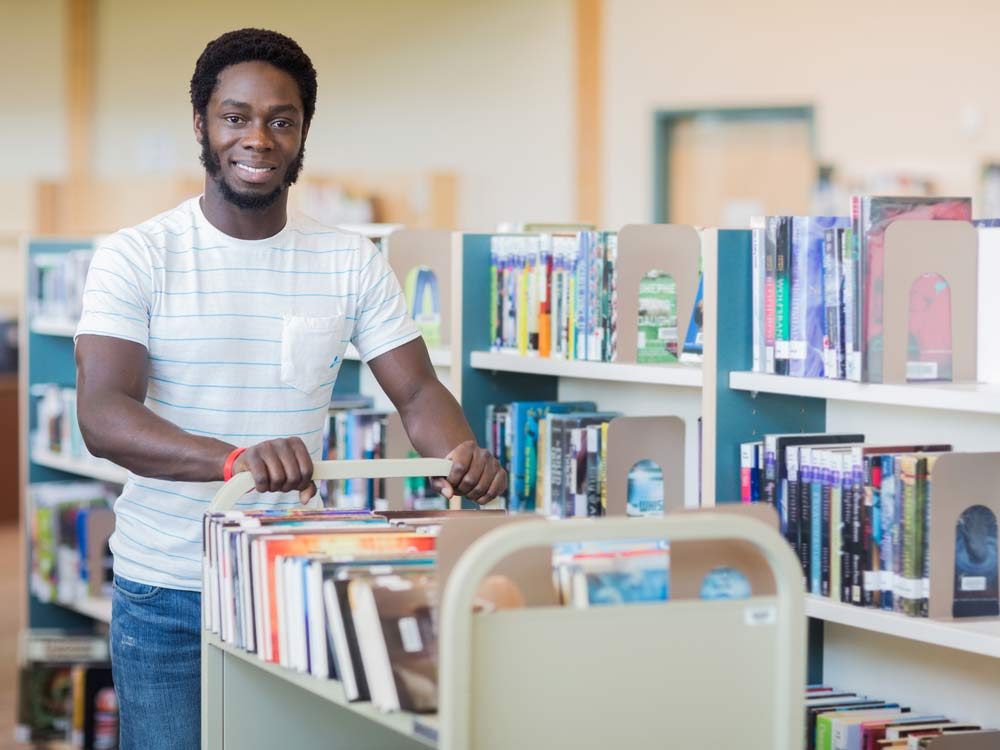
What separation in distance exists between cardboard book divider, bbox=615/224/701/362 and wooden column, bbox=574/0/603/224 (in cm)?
514

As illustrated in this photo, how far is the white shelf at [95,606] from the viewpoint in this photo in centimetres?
432

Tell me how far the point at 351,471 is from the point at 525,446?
1.15m

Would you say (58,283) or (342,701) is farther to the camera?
(58,283)

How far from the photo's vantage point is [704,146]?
785 cm

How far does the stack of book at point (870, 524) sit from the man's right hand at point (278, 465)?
964mm

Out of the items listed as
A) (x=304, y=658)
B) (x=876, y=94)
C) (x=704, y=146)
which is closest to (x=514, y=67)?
(x=704, y=146)

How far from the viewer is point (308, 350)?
7.53 ft

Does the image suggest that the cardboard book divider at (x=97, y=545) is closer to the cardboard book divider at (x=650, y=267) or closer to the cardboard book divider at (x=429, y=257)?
the cardboard book divider at (x=429, y=257)

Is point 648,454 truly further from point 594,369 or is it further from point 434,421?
point 434,421

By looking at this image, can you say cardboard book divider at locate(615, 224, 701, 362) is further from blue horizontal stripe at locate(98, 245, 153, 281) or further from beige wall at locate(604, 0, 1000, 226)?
beige wall at locate(604, 0, 1000, 226)

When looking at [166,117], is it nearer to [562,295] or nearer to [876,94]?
[876,94]

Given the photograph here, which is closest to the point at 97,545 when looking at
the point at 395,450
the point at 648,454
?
the point at 395,450

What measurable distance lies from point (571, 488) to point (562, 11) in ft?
18.2

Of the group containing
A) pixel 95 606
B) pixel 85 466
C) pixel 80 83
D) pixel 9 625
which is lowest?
pixel 9 625
